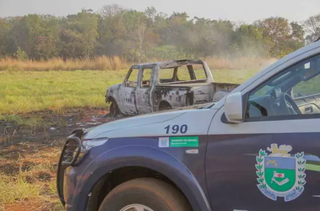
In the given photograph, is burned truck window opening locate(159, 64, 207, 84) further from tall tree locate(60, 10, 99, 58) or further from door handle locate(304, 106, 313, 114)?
tall tree locate(60, 10, 99, 58)

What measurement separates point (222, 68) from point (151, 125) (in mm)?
25995

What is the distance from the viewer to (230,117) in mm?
2590

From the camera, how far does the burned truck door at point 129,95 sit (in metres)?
9.96

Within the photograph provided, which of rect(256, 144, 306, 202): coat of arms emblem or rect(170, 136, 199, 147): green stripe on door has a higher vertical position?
rect(170, 136, 199, 147): green stripe on door

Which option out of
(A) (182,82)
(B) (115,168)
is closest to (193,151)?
(B) (115,168)

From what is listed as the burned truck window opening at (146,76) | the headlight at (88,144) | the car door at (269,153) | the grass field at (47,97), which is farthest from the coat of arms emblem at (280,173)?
the grass field at (47,97)

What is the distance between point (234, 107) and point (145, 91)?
6.88m

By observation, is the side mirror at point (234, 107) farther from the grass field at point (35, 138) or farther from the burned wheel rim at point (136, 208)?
the grass field at point (35, 138)

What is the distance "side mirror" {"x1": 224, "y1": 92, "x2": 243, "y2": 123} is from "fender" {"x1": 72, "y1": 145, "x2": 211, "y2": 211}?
19.2 inches

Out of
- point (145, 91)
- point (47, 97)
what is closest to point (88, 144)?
point (145, 91)

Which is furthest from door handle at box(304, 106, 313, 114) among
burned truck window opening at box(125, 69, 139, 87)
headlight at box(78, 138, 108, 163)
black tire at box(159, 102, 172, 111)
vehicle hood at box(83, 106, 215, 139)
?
burned truck window opening at box(125, 69, 139, 87)

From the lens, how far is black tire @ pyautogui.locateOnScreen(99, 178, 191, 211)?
2.80 m

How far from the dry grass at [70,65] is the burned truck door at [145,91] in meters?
22.9

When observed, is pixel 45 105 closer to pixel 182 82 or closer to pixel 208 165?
pixel 182 82
